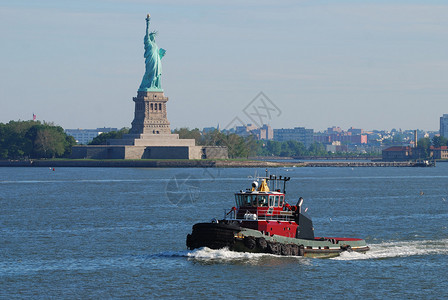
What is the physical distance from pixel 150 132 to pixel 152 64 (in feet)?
50.4

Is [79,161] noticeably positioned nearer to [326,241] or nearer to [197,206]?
[197,206]

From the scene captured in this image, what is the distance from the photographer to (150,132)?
635 ft

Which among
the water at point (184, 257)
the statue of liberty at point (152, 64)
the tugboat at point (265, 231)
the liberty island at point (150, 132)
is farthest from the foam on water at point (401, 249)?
the statue of liberty at point (152, 64)

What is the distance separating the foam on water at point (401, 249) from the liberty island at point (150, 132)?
5396 inches

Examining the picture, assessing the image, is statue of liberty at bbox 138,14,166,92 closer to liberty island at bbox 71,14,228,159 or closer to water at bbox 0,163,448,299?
liberty island at bbox 71,14,228,159

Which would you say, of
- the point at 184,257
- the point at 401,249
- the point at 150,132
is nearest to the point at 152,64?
the point at 150,132

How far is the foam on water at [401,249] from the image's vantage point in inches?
1891

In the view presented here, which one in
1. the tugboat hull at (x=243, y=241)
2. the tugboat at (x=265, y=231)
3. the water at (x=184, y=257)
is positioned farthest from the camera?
the tugboat at (x=265, y=231)

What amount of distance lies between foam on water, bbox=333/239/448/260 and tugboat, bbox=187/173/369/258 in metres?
0.60

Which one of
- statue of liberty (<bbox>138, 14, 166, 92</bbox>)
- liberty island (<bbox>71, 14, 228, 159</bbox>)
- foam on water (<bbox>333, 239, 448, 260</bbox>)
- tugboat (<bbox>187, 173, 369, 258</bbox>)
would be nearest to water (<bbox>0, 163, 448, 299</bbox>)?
foam on water (<bbox>333, 239, 448, 260</bbox>)

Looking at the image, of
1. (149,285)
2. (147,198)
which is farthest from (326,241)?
(147,198)

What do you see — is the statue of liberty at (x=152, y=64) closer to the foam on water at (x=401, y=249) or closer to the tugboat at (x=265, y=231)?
the foam on water at (x=401, y=249)

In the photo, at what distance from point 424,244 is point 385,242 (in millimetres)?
2490

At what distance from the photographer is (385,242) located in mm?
54344
